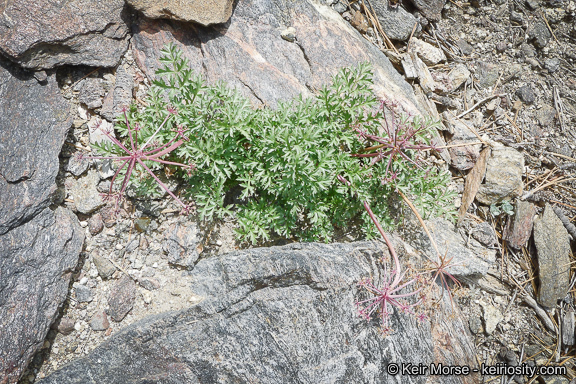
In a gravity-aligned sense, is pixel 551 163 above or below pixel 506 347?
above

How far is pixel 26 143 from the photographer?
13.2 ft

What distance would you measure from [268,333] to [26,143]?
10.2 ft

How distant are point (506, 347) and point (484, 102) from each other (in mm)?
3670

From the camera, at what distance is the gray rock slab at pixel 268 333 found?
3701 millimetres

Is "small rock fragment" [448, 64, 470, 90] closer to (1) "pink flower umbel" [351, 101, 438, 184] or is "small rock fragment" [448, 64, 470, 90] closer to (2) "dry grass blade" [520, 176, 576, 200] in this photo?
(2) "dry grass blade" [520, 176, 576, 200]

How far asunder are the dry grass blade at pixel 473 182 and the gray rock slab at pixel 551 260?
1.00 metres

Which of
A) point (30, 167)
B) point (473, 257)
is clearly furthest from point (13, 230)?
point (473, 257)

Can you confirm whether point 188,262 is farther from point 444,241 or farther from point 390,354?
point 444,241

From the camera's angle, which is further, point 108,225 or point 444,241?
point 444,241

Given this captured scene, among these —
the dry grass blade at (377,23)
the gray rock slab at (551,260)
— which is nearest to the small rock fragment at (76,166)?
the dry grass blade at (377,23)

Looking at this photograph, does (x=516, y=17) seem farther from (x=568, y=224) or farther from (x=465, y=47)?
(x=568, y=224)

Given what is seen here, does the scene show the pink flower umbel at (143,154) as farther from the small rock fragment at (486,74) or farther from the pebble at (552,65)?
the pebble at (552,65)

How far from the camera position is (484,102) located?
6.22 meters

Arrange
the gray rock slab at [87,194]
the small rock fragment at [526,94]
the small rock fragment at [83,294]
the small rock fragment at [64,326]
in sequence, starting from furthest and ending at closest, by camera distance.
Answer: the small rock fragment at [526,94] → the gray rock slab at [87,194] → the small rock fragment at [83,294] → the small rock fragment at [64,326]
